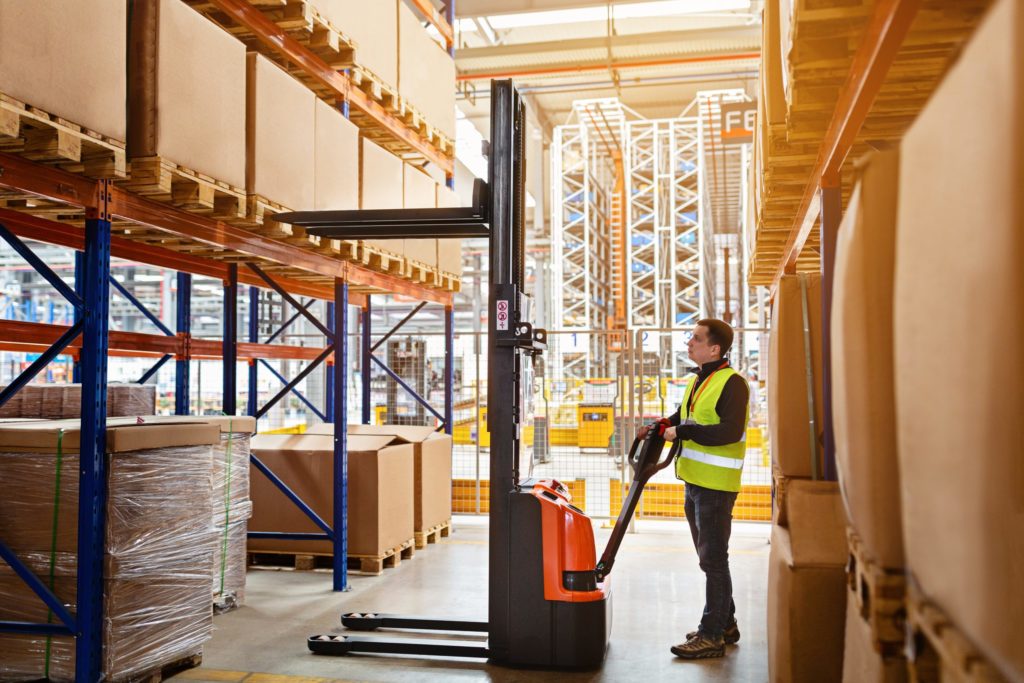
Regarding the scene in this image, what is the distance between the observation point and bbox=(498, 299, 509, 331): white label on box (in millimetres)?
4594

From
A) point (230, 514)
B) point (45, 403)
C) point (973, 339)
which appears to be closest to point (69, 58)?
point (230, 514)

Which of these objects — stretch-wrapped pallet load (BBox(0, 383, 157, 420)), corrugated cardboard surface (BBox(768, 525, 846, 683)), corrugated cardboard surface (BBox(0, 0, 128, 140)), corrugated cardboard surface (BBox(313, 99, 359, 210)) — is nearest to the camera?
corrugated cardboard surface (BBox(768, 525, 846, 683))

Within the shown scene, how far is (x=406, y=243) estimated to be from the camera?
7527mm

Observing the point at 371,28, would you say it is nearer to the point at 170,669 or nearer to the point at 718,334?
the point at 718,334

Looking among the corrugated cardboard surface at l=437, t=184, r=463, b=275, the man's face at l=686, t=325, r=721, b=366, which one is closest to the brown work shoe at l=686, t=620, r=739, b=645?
the man's face at l=686, t=325, r=721, b=366

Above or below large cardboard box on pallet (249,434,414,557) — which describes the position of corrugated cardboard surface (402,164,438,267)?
above

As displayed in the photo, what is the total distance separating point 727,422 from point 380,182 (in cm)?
360

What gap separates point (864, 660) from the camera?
2299 mm

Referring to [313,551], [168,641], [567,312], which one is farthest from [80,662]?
[567,312]

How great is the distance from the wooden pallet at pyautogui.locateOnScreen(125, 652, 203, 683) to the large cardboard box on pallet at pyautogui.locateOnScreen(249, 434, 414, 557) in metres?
2.33

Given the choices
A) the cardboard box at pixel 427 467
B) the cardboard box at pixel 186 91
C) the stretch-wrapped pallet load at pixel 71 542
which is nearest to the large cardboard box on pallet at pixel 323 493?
the cardboard box at pixel 427 467

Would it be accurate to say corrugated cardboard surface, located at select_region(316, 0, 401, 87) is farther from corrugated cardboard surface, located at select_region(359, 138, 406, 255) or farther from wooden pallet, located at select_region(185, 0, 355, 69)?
corrugated cardboard surface, located at select_region(359, 138, 406, 255)

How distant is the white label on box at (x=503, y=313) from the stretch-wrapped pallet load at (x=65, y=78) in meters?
2.00

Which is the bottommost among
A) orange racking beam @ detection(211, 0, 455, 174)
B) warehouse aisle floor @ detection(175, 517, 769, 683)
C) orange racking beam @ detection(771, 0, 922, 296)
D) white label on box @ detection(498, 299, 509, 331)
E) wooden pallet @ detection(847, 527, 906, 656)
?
warehouse aisle floor @ detection(175, 517, 769, 683)
